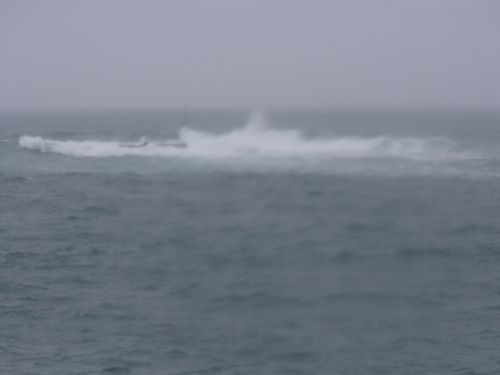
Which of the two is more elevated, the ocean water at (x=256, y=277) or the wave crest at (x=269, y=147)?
the wave crest at (x=269, y=147)

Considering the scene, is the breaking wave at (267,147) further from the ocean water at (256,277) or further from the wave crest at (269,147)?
the ocean water at (256,277)

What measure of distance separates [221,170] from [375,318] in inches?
1022

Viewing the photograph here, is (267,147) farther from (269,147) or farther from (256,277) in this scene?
(256,277)

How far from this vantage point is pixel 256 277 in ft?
53.1

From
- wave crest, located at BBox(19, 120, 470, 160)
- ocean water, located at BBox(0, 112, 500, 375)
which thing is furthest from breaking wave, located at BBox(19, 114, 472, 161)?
ocean water, located at BBox(0, 112, 500, 375)

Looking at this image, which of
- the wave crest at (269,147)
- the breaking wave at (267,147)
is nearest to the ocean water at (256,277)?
the breaking wave at (267,147)

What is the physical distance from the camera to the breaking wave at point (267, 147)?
47719mm

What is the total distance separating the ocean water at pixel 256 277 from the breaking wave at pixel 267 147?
12765 millimetres

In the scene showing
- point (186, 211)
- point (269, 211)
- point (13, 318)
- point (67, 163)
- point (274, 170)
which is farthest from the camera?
point (67, 163)

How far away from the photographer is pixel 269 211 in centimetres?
2347

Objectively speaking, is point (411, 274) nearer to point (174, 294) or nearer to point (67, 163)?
point (174, 294)

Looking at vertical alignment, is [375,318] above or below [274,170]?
below

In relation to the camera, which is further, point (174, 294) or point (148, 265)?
point (148, 265)

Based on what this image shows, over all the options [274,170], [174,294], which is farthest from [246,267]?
[274,170]
